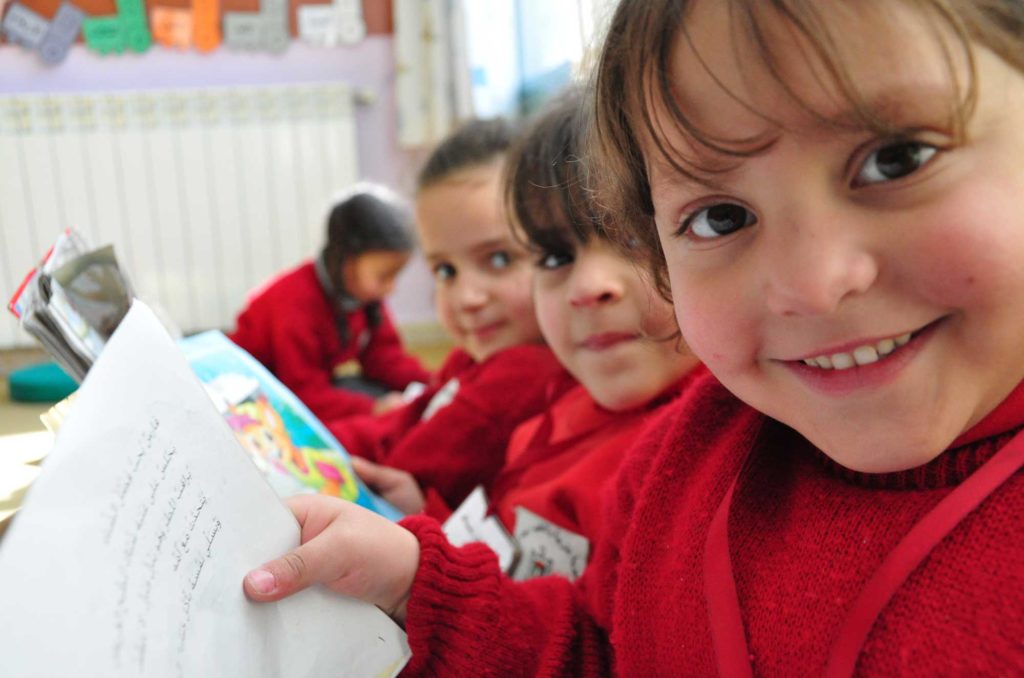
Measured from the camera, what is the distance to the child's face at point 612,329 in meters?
0.84

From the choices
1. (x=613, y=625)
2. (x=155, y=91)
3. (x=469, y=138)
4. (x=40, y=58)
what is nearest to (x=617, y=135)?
(x=613, y=625)

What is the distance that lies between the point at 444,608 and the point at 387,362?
1638 mm

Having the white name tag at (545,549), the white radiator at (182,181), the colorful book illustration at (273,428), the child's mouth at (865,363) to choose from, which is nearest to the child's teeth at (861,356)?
the child's mouth at (865,363)

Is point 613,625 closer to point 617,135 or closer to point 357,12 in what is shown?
point 617,135

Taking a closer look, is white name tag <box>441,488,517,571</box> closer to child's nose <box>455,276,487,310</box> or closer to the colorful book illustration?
the colorful book illustration

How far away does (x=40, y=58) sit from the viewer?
116 inches

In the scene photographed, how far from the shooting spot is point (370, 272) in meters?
2.06

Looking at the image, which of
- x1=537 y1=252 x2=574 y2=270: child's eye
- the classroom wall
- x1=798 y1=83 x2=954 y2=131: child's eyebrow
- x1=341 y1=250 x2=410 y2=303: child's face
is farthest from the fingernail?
the classroom wall

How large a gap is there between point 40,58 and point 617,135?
120 inches

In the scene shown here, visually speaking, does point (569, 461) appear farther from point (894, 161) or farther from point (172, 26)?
point (172, 26)

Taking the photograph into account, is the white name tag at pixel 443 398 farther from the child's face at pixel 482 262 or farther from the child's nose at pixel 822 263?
the child's nose at pixel 822 263

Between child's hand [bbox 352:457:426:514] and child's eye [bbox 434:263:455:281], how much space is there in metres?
0.32

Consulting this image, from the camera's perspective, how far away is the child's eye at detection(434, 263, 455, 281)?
4.24 ft

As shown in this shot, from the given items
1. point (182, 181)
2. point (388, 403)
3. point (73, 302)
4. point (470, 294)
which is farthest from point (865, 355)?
point (182, 181)
